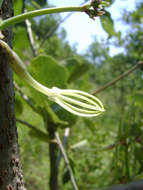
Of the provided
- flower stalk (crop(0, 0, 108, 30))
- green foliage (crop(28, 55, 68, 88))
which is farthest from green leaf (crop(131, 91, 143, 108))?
flower stalk (crop(0, 0, 108, 30))

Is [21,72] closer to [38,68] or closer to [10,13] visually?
[10,13]

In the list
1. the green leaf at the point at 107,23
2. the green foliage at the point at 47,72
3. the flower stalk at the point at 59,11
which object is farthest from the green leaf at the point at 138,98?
the flower stalk at the point at 59,11

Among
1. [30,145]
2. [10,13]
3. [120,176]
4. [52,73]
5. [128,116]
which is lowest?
[30,145]

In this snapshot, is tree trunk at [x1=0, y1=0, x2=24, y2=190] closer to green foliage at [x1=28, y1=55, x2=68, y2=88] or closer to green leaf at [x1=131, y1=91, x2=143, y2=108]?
green foliage at [x1=28, y1=55, x2=68, y2=88]

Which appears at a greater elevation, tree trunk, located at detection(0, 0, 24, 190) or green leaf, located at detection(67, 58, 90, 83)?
tree trunk, located at detection(0, 0, 24, 190)

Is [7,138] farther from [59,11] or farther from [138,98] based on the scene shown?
[138,98]

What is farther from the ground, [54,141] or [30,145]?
[54,141]

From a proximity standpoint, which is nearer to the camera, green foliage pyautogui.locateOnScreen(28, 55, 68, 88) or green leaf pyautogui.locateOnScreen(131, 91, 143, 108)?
green foliage pyautogui.locateOnScreen(28, 55, 68, 88)

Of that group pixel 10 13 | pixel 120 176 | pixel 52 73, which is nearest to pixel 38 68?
pixel 52 73

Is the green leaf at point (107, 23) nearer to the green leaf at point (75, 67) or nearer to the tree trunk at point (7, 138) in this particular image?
the green leaf at point (75, 67)
